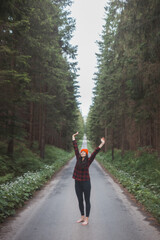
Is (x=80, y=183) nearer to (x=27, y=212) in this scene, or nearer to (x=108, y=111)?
(x=27, y=212)

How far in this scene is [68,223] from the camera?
5.54m

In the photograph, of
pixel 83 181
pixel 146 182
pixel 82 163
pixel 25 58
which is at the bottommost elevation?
pixel 146 182

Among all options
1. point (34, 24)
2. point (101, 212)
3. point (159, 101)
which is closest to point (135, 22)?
point (159, 101)

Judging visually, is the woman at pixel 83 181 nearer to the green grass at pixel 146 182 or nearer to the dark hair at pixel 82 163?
the dark hair at pixel 82 163

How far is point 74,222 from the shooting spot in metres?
5.62

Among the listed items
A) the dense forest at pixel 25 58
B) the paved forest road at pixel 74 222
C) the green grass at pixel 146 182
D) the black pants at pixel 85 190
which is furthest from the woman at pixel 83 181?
the dense forest at pixel 25 58

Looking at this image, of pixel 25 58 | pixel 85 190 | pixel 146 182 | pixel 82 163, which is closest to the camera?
pixel 85 190

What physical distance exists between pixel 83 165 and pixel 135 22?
8.40 m

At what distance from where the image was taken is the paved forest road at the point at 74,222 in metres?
4.72

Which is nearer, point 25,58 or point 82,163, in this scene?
point 82,163

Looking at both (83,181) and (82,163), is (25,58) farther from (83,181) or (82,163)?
(83,181)

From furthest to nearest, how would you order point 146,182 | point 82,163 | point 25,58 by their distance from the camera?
point 25,58 < point 146,182 < point 82,163

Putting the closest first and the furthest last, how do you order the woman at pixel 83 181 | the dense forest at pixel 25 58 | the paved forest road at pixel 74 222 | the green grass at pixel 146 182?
the paved forest road at pixel 74 222 < the woman at pixel 83 181 < the green grass at pixel 146 182 < the dense forest at pixel 25 58

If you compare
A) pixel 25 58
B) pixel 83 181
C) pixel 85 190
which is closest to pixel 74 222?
pixel 85 190
